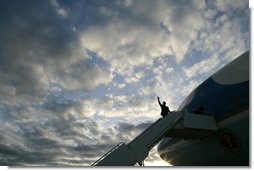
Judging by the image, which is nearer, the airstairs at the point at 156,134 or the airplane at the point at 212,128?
the airstairs at the point at 156,134

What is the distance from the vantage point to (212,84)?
14.8 m

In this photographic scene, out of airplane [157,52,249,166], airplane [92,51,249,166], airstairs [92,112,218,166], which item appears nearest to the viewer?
airstairs [92,112,218,166]

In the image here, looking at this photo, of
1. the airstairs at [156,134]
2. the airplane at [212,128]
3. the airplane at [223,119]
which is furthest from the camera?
the airplane at [223,119]

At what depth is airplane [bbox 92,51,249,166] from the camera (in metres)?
11.4

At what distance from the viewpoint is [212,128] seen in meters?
13.0

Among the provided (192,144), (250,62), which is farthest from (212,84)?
(192,144)

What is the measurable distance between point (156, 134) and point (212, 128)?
3.08m

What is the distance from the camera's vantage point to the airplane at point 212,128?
1141 centimetres

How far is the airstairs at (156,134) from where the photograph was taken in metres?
10.9

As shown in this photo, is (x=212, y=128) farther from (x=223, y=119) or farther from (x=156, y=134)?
(x=156, y=134)

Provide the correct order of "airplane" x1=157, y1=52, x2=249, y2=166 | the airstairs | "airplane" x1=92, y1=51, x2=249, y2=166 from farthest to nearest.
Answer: "airplane" x1=157, y1=52, x2=249, y2=166 < "airplane" x1=92, y1=51, x2=249, y2=166 < the airstairs

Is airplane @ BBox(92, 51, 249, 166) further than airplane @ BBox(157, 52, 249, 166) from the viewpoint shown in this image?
No

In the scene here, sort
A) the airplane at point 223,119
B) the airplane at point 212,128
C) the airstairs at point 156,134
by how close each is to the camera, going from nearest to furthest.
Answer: the airstairs at point 156,134 < the airplane at point 212,128 < the airplane at point 223,119

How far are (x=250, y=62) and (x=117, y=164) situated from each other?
7.91 metres
